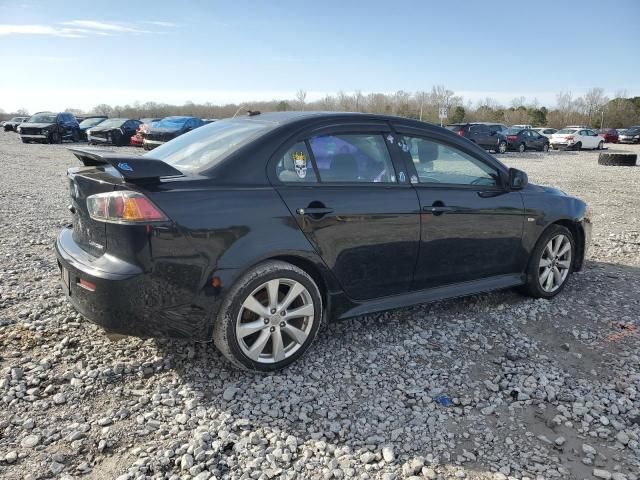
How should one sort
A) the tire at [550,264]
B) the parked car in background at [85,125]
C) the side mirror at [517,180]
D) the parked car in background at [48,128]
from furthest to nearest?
the parked car in background at [85,125] < the parked car in background at [48,128] < the tire at [550,264] < the side mirror at [517,180]

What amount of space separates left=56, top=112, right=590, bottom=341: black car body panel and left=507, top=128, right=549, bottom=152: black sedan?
24.6m

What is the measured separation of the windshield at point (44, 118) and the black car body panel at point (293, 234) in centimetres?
2653

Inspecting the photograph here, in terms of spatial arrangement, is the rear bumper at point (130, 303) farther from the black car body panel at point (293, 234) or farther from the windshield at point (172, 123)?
the windshield at point (172, 123)

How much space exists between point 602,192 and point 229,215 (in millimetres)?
12023

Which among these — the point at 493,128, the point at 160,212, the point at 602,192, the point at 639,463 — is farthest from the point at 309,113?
the point at 493,128

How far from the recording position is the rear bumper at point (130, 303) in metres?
2.84

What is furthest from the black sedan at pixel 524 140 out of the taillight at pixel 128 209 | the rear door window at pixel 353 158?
the taillight at pixel 128 209

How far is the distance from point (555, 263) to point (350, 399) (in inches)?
108

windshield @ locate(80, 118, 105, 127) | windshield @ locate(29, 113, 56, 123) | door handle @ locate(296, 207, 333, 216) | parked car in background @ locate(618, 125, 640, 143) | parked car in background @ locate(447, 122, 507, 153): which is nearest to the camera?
door handle @ locate(296, 207, 333, 216)

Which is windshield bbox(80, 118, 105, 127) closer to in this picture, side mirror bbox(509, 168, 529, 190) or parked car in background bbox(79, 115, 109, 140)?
parked car in background bbox(79, 115, 109, 140)

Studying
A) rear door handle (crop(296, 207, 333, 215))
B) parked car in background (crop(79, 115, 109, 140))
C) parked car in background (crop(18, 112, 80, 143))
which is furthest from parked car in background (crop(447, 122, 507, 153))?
rear door handle (crop(296, 207, 333, 215))

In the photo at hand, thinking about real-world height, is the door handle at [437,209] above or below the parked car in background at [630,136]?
below

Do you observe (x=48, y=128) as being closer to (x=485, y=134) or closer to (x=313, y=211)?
(x=485, y=134)

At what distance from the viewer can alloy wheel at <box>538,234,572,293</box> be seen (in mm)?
4684
